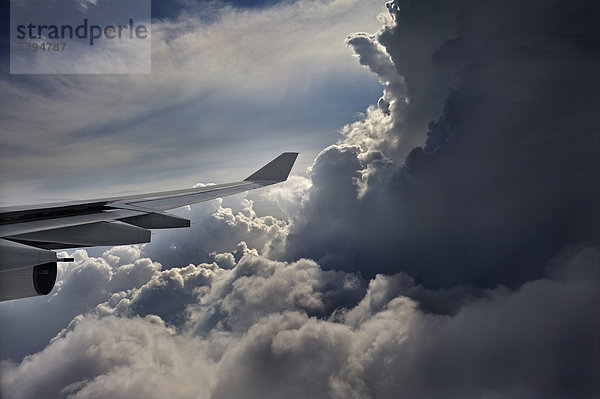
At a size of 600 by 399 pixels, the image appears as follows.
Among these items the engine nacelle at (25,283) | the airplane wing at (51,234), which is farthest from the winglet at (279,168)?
the engine nacelle at (25,283)

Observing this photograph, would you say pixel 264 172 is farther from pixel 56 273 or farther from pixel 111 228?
pixel 56 273

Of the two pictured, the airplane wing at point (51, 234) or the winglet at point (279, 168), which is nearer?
the airplane wing at point (51, 234)

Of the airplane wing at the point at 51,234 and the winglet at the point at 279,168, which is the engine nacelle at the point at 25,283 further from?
the winglet at the point at 279,168

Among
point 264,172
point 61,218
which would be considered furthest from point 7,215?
point 264,172

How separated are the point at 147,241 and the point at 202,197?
4.89m

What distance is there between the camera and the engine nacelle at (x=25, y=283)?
3025 millimetres

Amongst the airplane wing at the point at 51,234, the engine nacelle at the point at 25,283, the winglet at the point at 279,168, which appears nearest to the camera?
the airplane wing at the point at 51,234

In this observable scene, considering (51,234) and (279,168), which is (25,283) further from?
(279,168)

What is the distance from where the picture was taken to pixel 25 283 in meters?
3.16

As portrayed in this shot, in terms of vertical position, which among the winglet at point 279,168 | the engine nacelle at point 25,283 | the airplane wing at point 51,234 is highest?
the winglet at point 279,168

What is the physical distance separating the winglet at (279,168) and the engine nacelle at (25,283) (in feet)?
31.1

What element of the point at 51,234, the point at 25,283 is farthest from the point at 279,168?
Answer: the point at 25,283

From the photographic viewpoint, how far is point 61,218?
5090 millimetres

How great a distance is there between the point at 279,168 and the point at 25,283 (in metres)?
10.2
